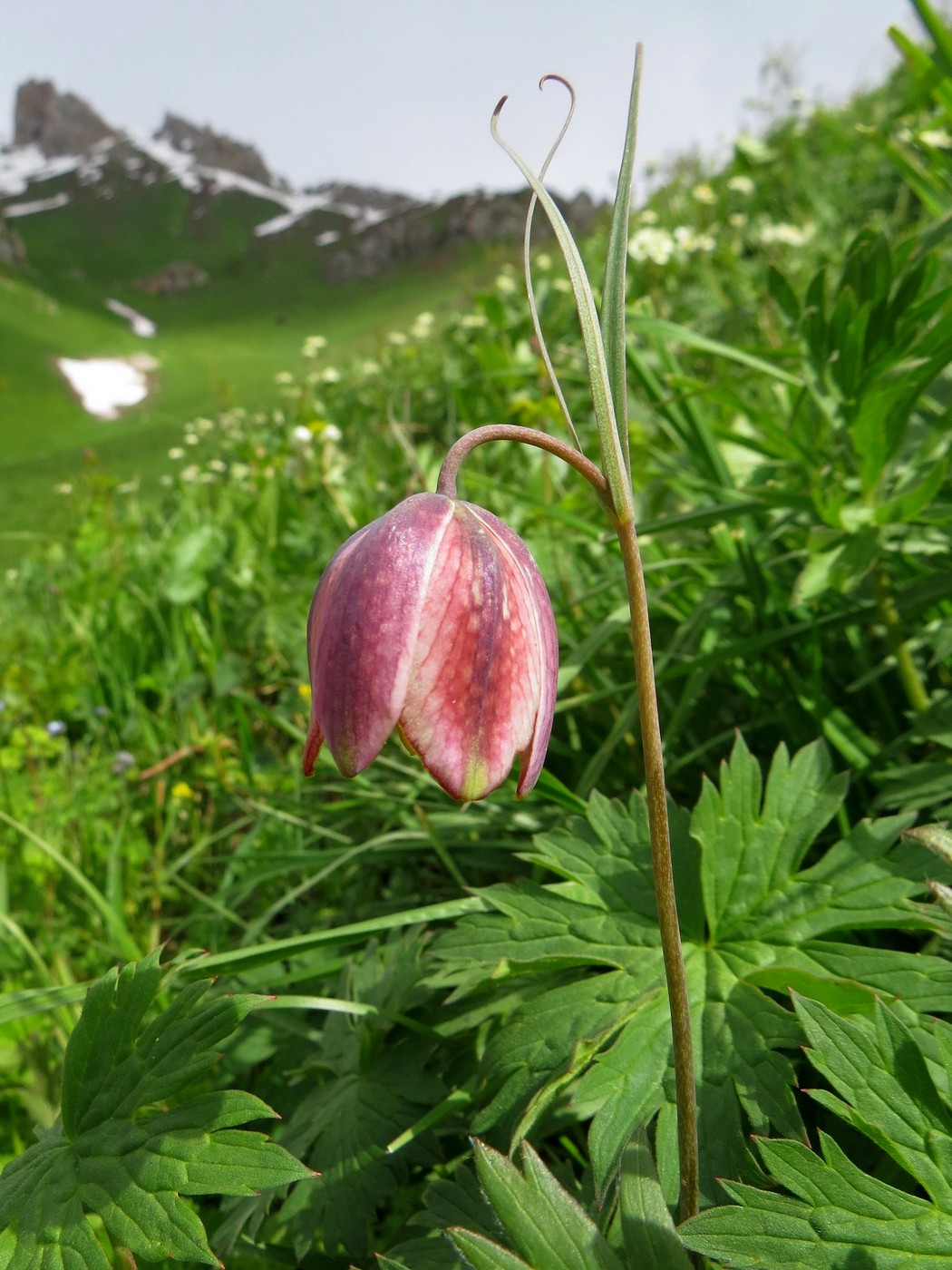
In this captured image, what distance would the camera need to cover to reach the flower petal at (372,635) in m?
0.65

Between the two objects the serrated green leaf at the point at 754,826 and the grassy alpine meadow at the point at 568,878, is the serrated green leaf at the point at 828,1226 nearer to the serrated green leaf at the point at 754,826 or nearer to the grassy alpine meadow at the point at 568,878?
the grassy alpine meadow at the point at 568,878

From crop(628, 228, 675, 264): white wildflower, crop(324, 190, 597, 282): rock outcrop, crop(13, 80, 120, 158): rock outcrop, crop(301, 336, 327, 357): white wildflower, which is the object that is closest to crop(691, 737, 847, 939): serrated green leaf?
crop(628, 228, 675, 264): white wildflower

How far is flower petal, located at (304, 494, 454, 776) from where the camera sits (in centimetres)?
65

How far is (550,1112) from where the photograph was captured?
991 millimetres

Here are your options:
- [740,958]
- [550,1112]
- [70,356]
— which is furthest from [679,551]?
[70,356]

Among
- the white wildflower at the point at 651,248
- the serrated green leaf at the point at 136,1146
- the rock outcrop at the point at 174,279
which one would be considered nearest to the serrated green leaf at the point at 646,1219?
the serrated green leaf at the point at 136,1146

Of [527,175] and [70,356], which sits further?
[70,356]

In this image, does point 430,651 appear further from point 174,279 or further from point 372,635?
point 174,279

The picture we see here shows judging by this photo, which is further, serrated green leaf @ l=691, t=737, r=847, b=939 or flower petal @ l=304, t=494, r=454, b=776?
serrated green leaf @ l=691, t=737, r=847, b=939

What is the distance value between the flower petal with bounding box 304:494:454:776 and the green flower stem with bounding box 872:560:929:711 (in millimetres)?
917

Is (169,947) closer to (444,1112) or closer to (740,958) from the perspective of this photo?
(444,1112)

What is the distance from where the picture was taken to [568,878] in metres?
1.12

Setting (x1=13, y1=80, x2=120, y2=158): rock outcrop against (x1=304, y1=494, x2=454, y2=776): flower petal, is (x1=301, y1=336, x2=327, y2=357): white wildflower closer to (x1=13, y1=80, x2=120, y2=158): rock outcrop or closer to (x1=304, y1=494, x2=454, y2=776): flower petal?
(x1=304, y1=494, x2=454, y2=776): flower petal

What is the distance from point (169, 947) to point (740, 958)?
4.16 ft
